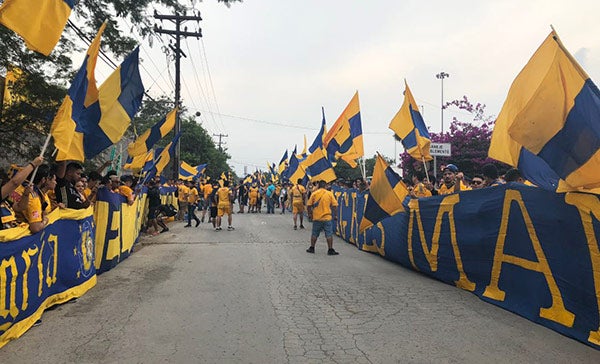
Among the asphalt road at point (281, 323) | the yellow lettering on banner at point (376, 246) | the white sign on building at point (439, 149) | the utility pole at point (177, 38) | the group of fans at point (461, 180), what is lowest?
the asphalt road at point (281, 323)

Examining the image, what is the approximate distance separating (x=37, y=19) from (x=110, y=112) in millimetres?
2341

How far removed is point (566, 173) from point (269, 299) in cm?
365

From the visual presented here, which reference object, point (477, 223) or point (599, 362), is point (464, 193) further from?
point (599, 362)

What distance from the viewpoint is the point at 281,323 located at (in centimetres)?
468

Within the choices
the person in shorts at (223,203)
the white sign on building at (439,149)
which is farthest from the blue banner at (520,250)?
the person in shorts at (223,203)

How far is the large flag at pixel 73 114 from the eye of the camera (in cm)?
525

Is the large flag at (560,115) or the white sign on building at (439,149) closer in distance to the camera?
the large flag at (560,115)

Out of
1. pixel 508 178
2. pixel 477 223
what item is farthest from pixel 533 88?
pixel 508 178

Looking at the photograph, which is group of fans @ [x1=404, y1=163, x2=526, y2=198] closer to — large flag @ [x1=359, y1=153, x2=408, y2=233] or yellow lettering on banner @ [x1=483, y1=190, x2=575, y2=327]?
yellow lettering on banner @ [x1=483, y1=190, x2=575, y2=327]

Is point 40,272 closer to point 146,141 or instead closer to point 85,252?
point 85,252

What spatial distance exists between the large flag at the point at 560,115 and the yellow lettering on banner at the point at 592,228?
0.51ft

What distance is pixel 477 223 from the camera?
20.0ft

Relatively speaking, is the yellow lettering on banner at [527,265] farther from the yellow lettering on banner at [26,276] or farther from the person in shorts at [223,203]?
the person in shorts at [223,203]

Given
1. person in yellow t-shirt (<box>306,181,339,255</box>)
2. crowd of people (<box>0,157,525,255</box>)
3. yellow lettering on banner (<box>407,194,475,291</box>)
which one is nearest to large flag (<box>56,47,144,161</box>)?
crowd of people (<box>0,157,525,255</box>)
